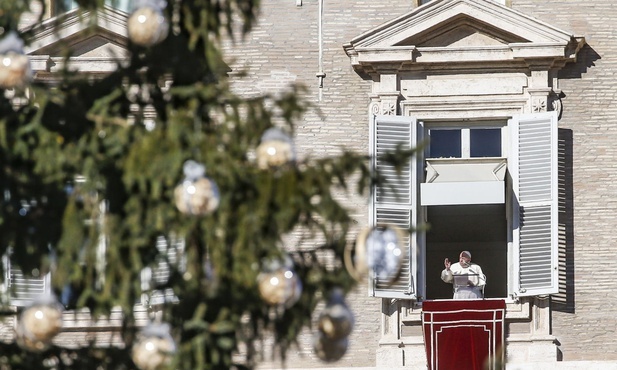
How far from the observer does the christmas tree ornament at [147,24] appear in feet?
30.7

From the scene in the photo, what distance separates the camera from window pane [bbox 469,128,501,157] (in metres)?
17.1

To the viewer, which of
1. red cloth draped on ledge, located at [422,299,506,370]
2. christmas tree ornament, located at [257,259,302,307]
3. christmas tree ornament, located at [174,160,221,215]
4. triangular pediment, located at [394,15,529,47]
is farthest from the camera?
triangular pediment, located at [394,15,529,47]

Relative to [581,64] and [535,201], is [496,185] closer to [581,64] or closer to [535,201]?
[535,201]

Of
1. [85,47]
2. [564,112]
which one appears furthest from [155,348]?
[564,112]

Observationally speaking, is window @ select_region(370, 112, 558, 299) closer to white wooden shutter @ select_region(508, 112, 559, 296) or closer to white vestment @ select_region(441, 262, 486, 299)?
white wooden shutter @ select_region(508, 112, 559, 296)

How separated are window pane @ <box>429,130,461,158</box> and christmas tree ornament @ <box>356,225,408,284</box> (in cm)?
773

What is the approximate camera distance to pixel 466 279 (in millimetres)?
17062

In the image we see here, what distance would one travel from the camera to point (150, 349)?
29.3ft

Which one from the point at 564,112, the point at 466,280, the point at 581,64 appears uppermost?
the point at 581,64

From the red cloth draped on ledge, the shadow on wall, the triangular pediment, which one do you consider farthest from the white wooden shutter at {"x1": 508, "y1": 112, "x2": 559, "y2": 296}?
the triangular pediment

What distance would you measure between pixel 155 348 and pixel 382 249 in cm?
127

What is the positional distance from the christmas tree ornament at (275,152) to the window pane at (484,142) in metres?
8.11

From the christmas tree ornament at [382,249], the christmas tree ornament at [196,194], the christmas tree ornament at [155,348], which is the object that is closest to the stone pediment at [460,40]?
the christmas tree ornament at [382,249]

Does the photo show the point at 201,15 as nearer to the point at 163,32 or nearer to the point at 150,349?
the point at 163,32
